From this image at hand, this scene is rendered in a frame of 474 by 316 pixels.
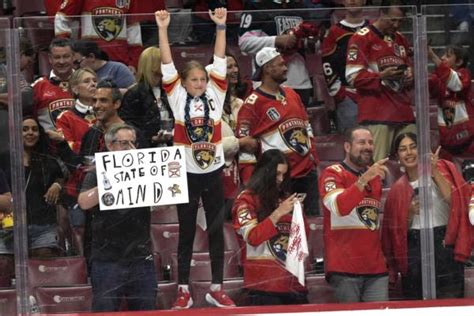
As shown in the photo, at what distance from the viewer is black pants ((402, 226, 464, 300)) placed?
8211 mm

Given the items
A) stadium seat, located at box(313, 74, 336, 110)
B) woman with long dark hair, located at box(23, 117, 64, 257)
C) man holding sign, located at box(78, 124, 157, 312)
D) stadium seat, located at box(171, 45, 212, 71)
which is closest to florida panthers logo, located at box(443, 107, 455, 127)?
stadium seat, located at box(313, 74, 336, 110)

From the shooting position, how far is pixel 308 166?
8141 millimetres

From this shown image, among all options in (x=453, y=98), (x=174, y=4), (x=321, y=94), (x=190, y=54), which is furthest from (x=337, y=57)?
(x=174, y=4)

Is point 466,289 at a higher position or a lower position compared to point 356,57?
lower

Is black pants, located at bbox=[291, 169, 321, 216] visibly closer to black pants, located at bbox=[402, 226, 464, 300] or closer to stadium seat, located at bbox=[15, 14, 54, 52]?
black pants, located at bbox=[402, 226, 464, 300]

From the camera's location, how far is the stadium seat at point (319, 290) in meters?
8.12

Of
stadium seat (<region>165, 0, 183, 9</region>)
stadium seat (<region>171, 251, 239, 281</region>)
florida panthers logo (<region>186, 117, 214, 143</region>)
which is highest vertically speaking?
stadium seat (<region>165, 0, 183, 9</region>)

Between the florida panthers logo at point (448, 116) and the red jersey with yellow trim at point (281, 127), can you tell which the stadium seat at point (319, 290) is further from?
the florida panthers logo at point (448, 116)

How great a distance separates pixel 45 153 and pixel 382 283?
73.3 inches

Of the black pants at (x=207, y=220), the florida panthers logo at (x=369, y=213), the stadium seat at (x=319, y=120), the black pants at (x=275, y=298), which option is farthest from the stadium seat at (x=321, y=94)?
the black pants at (x=275, y=298)

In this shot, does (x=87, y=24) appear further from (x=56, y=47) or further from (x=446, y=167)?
(x=446, y=167)

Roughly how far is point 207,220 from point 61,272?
79cm

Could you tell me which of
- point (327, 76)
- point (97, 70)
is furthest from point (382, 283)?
point (97, 70)

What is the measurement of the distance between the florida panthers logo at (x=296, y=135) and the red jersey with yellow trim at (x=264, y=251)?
0.33m
